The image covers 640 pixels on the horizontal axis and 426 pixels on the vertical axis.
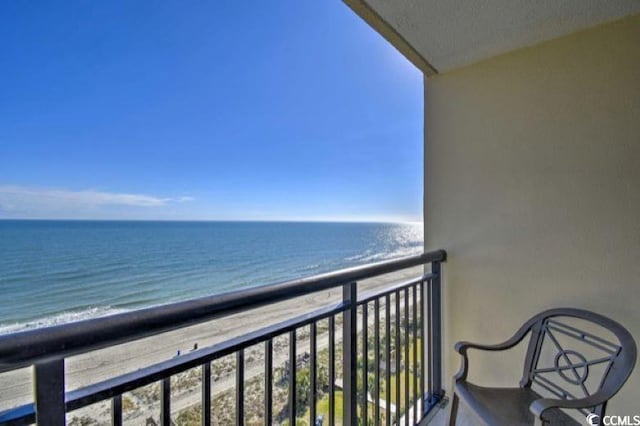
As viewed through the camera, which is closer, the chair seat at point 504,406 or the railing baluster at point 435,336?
the chair seat at point 504,406

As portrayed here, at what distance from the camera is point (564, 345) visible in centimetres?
154

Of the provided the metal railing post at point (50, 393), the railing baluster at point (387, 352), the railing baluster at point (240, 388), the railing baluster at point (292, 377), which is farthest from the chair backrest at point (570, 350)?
the metal railing post at point (50, 393)

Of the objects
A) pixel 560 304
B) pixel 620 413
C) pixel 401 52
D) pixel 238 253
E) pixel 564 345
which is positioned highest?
pixel 401 52

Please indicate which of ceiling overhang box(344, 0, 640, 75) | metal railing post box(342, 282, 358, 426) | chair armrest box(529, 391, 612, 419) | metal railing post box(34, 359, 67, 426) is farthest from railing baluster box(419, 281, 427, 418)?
metal railing post box(34, 359, 67, 426)

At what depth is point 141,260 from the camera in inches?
761

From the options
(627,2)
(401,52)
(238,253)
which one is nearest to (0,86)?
(238,253)

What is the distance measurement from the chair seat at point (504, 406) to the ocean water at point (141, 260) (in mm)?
4870

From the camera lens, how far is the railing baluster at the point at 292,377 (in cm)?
101

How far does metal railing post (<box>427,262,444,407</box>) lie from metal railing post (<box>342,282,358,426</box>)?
803mm

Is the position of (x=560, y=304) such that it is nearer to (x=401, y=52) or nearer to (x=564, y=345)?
(x=564, y=345)

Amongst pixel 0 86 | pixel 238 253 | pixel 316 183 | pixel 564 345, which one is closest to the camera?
pixel 564 345

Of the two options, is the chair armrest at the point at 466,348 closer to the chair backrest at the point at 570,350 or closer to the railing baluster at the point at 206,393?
the chair backrest at the point at 570,350

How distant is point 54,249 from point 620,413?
25905mm

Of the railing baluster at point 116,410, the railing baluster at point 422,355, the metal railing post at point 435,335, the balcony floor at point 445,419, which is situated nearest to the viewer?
the railing baluster at point 116,410
